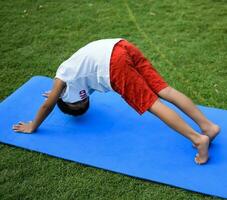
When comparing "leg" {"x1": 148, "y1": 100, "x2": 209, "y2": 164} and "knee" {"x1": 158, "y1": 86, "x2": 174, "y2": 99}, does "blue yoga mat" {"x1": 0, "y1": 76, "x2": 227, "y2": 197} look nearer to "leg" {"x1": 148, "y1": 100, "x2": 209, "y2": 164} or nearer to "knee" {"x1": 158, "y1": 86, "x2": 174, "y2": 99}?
"leg" {"x1": 148, "y1": 100, "x2": 209, "y2": 164}

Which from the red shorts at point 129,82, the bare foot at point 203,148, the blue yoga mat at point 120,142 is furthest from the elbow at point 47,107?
the bare foot at point 203,148

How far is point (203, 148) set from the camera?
2748 mm

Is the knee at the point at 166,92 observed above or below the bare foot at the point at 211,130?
above

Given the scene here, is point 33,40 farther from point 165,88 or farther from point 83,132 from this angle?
point 165,88

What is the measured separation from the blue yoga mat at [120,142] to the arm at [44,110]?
57 mm

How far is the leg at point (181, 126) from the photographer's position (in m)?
2.73

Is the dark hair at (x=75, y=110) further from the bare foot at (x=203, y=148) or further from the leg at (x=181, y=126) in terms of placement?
the bare foot at (x=203, y=148)

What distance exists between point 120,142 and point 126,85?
1.73 feet

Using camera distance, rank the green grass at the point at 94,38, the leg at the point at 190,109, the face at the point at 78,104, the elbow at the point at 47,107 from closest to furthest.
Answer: the green grass at the point at 94,38
the leg at the point at 190,109
the elbow at the point at 47,107
the face at the point at 78,104

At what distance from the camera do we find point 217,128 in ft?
9.43

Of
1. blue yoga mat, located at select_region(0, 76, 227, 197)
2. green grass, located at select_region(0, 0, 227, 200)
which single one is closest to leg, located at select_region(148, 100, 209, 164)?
blue yoga mat, located at select_region(0, 76, 227, 197)

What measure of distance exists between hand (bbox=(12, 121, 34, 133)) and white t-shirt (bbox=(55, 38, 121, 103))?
0.44 metres

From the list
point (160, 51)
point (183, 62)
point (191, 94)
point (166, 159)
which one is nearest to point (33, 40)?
point (160, 51)

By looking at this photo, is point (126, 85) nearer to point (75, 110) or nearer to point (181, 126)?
point (181, 126)
